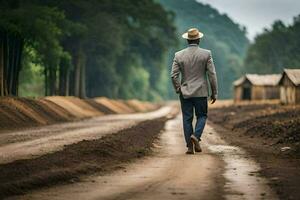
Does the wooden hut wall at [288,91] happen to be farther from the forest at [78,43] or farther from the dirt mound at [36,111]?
the dirt mound at [36,111]

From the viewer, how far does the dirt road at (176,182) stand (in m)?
8.31

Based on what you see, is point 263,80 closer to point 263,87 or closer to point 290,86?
point 263,87

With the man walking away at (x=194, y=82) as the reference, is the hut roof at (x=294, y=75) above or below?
above

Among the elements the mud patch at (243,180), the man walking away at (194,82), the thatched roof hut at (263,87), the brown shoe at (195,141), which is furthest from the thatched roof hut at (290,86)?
the mud patch at (243,180)

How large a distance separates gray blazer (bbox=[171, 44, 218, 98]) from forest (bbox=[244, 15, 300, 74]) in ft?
267

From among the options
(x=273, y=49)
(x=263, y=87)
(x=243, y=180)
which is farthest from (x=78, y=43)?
(x=273, y=49)

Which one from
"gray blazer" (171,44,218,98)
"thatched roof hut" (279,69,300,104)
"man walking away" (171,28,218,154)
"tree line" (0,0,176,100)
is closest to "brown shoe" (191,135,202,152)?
"man walking away" (171,28,218,154)

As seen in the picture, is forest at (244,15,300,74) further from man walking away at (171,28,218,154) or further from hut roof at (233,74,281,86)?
man walking away at (171,28,218,154)

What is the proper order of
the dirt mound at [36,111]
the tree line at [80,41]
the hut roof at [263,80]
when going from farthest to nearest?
the hut roof at [263,80], the tree line at [80,41], the dirt mound at [36,111]

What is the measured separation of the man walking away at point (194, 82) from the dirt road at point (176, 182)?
140 cm

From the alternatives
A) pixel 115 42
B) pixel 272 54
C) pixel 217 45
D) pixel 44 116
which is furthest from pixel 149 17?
pixel 217 45

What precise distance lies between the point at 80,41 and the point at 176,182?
166ft

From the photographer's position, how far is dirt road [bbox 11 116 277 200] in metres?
8.31

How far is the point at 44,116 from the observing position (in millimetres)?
33750
